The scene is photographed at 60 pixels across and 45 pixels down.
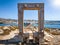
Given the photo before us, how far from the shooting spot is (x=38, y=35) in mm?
10695

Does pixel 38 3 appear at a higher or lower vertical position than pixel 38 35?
higher

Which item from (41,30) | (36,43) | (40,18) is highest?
(40,18)

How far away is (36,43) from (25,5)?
3466 mm

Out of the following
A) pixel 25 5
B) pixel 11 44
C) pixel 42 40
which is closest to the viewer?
pixel 11 44

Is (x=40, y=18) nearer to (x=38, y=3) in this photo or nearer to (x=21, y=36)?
(x=38, y=3)

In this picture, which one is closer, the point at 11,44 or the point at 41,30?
the point at 11,44

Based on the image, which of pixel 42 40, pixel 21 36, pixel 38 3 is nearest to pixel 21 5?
pixel 38 3

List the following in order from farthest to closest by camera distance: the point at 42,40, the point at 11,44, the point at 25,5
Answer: the point at 25,5 → the point at 42,40 → the point at 11,44

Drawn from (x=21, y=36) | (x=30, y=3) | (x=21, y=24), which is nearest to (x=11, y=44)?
(x=21, y=36)

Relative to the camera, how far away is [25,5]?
10.7 m

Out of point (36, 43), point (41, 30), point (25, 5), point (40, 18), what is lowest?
point (36, 43)

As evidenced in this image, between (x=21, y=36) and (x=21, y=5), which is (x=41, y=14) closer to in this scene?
(x=21, y=5)

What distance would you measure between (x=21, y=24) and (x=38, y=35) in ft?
6.01

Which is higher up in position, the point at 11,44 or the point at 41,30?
the point at 41,30
